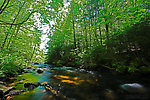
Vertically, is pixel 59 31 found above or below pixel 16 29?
below

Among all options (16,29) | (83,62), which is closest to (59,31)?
(16,29)

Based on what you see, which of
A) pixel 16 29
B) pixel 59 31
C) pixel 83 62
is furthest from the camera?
pixel 83 62

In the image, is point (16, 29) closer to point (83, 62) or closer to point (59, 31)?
point (59, 31)

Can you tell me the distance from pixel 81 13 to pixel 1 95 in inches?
772

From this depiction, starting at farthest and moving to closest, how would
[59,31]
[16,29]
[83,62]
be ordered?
[83,62] < [16,29] < [59,31]

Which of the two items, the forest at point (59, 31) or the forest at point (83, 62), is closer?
the forest at point (83, 62)

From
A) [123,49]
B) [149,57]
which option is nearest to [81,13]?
[123,49]

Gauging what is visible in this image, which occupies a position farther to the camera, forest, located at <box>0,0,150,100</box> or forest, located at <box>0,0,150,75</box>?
forest, located at <box>0,0,150,75</box>

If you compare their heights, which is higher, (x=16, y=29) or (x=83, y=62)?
(x=16, y=29)

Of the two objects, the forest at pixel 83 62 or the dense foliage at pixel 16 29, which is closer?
the forest at pixel 83 62

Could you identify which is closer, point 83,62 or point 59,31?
point 59,31

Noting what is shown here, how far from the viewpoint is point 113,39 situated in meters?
7.79

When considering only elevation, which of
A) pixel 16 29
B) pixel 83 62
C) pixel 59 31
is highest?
pixel 16 29

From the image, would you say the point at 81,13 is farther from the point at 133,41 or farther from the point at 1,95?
the point at 1,95
